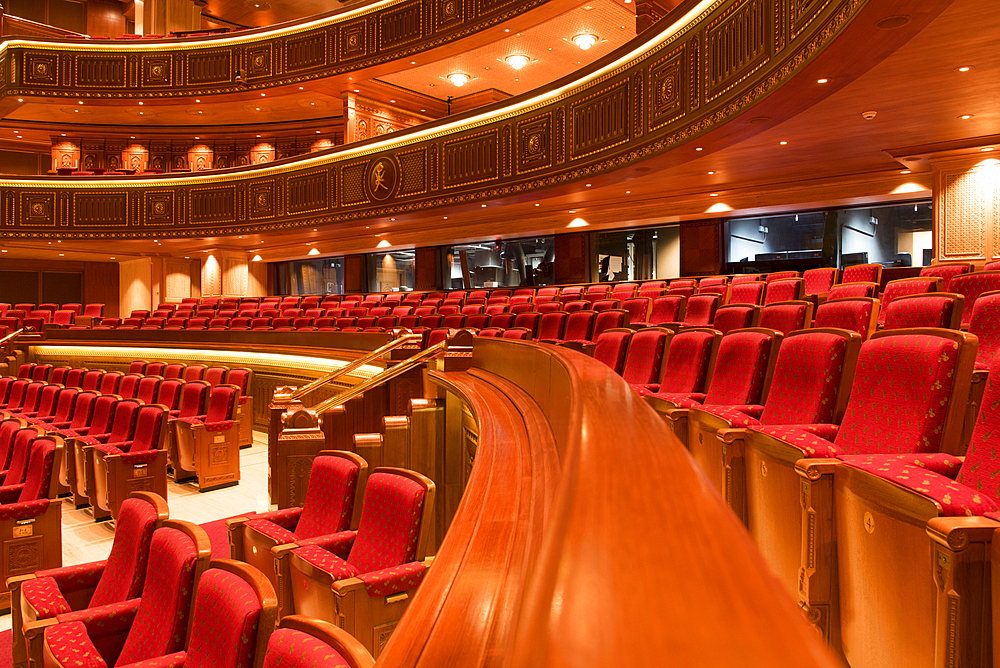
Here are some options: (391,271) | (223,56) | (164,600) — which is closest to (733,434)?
(164,600)

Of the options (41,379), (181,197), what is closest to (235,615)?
(41,379)

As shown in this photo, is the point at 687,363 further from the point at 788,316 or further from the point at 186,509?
the point at 186,509

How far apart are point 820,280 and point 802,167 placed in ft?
5.91

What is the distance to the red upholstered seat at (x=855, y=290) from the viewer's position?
3490 millimetres

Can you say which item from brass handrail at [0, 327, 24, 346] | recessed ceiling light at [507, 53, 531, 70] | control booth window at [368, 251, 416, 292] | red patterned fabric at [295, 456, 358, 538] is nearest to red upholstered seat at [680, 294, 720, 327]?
red patterned fabric at [295, 456, 358, 538]

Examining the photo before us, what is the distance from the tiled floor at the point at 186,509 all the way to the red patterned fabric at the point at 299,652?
297cm

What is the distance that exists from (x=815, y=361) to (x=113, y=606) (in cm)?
192

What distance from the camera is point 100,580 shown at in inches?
75.3

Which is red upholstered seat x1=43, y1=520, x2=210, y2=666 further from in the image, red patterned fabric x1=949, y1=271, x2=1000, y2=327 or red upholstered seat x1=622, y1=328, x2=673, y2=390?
red patterned fabric x1=949, y1=271, x2=1000, y2=327

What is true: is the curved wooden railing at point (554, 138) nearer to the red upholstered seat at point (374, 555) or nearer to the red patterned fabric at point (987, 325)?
the red patterned fabric at point (987, 325)

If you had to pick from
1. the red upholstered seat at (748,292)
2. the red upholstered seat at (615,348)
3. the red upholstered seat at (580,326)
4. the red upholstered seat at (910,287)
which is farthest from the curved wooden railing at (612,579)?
the red upholstered seat at (748,292)

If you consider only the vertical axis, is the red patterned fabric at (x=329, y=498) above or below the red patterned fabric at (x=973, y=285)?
below

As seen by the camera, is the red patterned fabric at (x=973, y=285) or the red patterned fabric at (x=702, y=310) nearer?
the red patterned fabric at (x=973, y=285)

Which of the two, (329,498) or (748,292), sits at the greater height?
(748,292)
